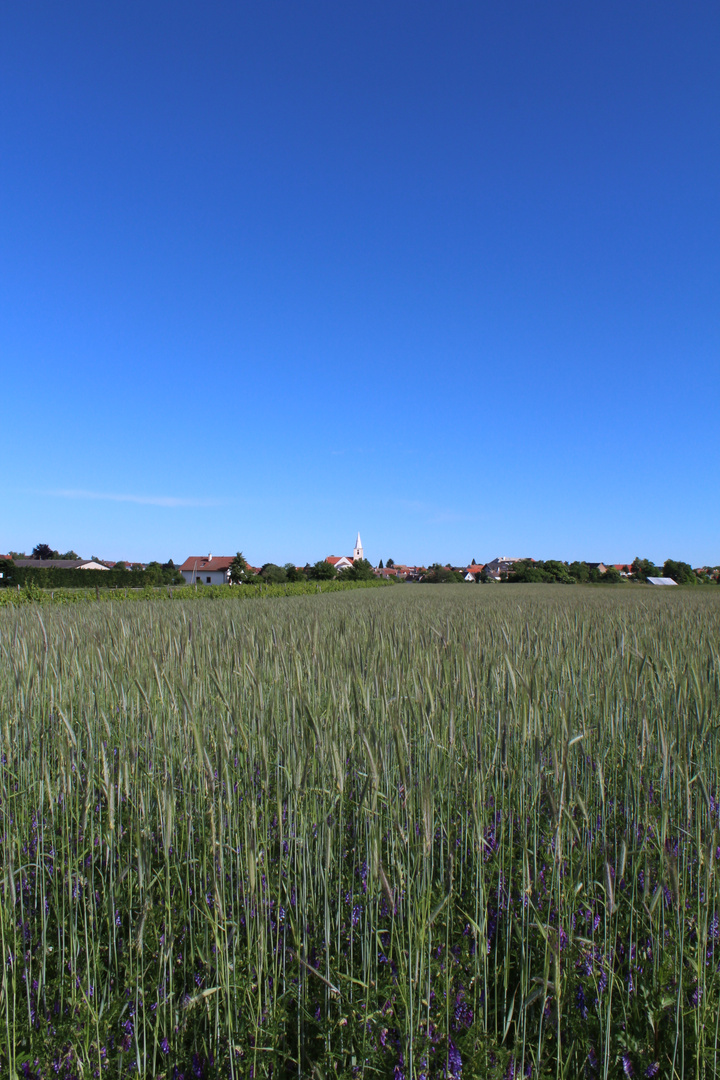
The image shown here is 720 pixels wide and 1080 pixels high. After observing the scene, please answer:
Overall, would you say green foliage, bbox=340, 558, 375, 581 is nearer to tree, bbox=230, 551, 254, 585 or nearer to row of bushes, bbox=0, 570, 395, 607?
tree, bbox=230, 551, 254, 585

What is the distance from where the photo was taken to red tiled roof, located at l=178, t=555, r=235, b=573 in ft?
254

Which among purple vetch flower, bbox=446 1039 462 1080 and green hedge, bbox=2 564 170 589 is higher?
green hedge, bbox=2 564 170 589

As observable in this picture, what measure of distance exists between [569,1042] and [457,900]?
0.58 m

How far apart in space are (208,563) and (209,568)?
1264mm

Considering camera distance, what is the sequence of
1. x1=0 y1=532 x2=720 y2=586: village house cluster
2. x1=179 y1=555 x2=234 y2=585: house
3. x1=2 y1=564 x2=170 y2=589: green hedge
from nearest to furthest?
x1=2 y1=564 x2=170 y2=589: green hedge
x1=0 y1=532 x2=720 y2=586: village house cluster
x1=179 y1=555 x2=234 y2=585: house

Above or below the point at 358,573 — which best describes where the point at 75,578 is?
below

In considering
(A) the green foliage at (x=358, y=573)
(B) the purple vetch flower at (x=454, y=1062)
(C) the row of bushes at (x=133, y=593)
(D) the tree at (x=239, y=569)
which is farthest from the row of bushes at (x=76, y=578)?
(B) the purple vetch flower at (x=454, y=1062)

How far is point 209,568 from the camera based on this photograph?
78188 millimetres

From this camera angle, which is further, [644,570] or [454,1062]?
[644,570]

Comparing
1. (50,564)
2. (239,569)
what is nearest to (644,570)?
(239,569)

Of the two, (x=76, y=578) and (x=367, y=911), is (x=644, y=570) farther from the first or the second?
(x=367, y=911)

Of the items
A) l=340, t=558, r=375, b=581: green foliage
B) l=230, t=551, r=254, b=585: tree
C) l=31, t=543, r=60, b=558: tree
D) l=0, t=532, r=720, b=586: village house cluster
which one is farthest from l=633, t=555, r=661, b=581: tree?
l=31, t=543, r=60, b=558: tree

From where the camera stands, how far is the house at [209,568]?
76312 mm

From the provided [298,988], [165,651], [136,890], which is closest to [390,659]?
[165,651]
